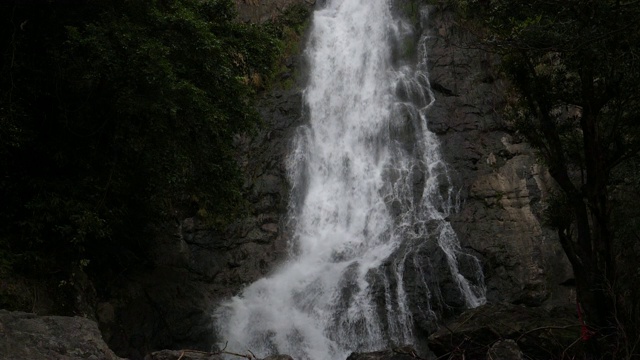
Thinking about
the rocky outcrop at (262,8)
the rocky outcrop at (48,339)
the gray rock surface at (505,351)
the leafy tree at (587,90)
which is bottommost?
the gray rock surface at (505,351)

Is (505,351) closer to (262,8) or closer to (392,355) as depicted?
(392,355)

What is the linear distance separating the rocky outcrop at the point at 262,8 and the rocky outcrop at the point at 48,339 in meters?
21.1

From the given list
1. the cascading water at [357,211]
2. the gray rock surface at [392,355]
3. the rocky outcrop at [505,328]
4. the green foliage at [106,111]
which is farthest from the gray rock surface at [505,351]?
the cascading water at [357,211]

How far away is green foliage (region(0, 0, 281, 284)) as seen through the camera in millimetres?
8391

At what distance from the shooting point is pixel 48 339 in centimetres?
365

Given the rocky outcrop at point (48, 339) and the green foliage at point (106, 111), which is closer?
the rocky outcrop at point (48, 339)

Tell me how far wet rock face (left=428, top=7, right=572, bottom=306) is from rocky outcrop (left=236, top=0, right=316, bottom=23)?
7.23 meters

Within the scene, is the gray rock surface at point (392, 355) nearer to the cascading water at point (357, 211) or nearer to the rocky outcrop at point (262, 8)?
the cascading water at point (357, 211)

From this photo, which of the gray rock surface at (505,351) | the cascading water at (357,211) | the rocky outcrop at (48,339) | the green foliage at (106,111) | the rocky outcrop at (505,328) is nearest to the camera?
the rocky outcrop at (48,339)

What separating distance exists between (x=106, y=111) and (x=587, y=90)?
824 centimetres

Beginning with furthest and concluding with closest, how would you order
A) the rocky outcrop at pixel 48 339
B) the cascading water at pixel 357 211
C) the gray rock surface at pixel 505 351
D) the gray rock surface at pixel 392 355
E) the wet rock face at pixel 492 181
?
1. the wet rock face at pixel 492 181
2. the cascading water at pixel 357 211
3. the gray rock surface at pixel 392 355
4. the gray rock surface at pixel 505 351
5. the rocky outcrop at pixel 48 339

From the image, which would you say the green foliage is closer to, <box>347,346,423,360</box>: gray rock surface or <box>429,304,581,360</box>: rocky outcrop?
<box>347,346,423,360</box>: gray rock surface

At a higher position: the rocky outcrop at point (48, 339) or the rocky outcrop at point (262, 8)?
the rocky outcrop at point (262, 8)

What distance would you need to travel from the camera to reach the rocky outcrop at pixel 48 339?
345 cm
